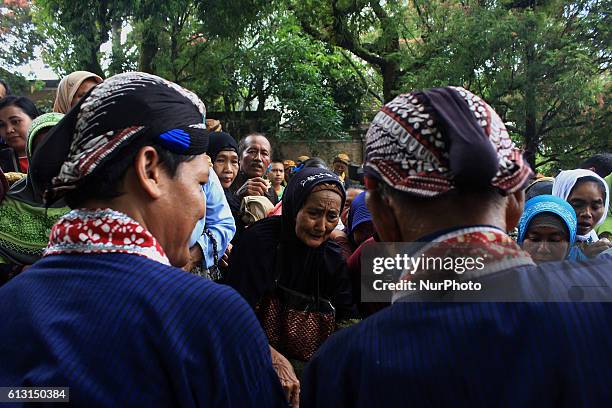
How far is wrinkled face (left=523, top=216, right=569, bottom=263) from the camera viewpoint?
9.69 feet

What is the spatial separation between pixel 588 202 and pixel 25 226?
3.42m

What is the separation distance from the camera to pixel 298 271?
2.80 m

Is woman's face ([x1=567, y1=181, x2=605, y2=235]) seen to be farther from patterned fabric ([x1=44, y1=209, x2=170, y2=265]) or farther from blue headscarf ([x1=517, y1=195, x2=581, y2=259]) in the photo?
patterned fabric ([x1=44, y1=209, x2=170, y2=265])

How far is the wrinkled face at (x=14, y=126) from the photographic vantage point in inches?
136

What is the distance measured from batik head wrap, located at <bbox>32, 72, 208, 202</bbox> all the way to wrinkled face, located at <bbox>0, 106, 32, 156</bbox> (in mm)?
2574

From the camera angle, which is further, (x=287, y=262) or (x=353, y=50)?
(x=353, y=50)

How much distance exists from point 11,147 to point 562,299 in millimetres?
3633

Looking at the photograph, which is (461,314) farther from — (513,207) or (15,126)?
(15,126)

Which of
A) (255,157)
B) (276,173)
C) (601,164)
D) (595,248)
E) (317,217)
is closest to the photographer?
(317,217)

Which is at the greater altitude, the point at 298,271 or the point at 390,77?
the point at 390,77

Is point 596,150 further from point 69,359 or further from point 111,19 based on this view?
point 69,359

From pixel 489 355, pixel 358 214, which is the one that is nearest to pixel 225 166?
pixel 358 214

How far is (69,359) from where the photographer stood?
101 centimetres

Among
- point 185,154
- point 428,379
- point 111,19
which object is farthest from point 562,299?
point 111,19
